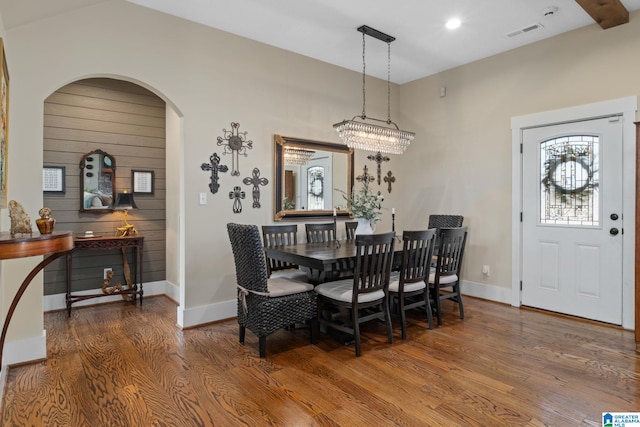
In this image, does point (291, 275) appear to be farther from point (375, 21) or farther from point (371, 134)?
point (375, 21)

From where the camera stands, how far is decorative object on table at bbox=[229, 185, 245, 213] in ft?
13.0

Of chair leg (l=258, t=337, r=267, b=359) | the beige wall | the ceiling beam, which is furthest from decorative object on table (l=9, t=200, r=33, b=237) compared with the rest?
the ceiling beam

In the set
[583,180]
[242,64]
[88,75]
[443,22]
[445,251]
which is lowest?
[445,251]

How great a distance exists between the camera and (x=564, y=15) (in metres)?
3.55

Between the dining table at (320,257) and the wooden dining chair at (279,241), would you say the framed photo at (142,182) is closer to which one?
the wooden dining chair at (279,241)

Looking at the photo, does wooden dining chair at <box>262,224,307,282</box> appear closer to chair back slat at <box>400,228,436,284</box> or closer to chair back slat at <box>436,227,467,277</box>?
chair back slat at <box>400,228,436,284</box>

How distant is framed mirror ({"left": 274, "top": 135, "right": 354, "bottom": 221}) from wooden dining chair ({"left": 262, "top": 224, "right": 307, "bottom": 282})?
31 cm

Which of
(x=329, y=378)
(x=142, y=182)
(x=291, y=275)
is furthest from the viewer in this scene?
(x=142, y=182)

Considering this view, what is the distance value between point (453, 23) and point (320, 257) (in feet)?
8.99

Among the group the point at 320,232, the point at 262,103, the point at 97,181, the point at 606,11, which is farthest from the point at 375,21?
the point at 97,181

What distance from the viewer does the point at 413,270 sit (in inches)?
134

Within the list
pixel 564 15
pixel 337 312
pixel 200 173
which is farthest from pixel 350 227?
pixel 564 15

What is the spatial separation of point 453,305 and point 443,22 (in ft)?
10.4

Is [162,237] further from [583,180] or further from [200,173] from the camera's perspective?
[583,180]
